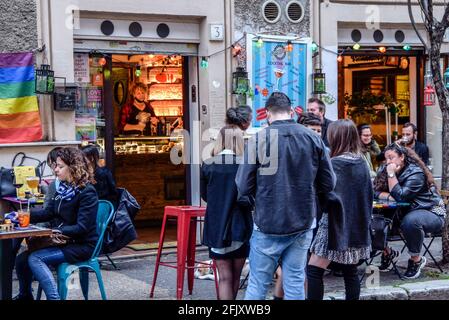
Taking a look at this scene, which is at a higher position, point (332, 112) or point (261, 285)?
point (332, 112)

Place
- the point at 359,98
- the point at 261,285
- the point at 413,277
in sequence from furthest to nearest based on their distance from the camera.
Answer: the point at 359,98, the point at 413,277, the point at 261,285

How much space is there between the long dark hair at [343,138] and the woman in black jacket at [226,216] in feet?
2.82

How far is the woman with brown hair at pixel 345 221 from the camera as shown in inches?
282

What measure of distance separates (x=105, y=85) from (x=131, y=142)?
1875 mm

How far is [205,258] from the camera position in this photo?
1054 centimetres

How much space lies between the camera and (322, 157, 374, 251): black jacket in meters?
7.13

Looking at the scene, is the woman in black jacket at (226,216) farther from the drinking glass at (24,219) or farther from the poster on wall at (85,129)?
the poster on wall at (85,129)

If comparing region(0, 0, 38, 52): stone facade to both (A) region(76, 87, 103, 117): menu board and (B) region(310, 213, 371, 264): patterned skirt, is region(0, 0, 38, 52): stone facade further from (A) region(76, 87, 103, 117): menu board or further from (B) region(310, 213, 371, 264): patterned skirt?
(B) region(310, 213, 371, 264): patterned skirt

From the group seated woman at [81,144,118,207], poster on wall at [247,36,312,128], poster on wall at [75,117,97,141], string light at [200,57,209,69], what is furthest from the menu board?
poster on wall at [247,36,312,128]

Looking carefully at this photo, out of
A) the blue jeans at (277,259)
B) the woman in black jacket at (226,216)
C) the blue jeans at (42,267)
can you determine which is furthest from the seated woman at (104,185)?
the blue jeans at (277,259)

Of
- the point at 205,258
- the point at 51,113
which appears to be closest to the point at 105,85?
the point at 51,113

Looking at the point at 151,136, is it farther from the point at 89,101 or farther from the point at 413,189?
the point at 413,189

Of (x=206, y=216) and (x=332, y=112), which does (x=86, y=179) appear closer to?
(x=206, y=216)

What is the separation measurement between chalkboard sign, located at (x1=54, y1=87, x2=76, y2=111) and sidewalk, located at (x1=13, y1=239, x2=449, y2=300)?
210 cm
